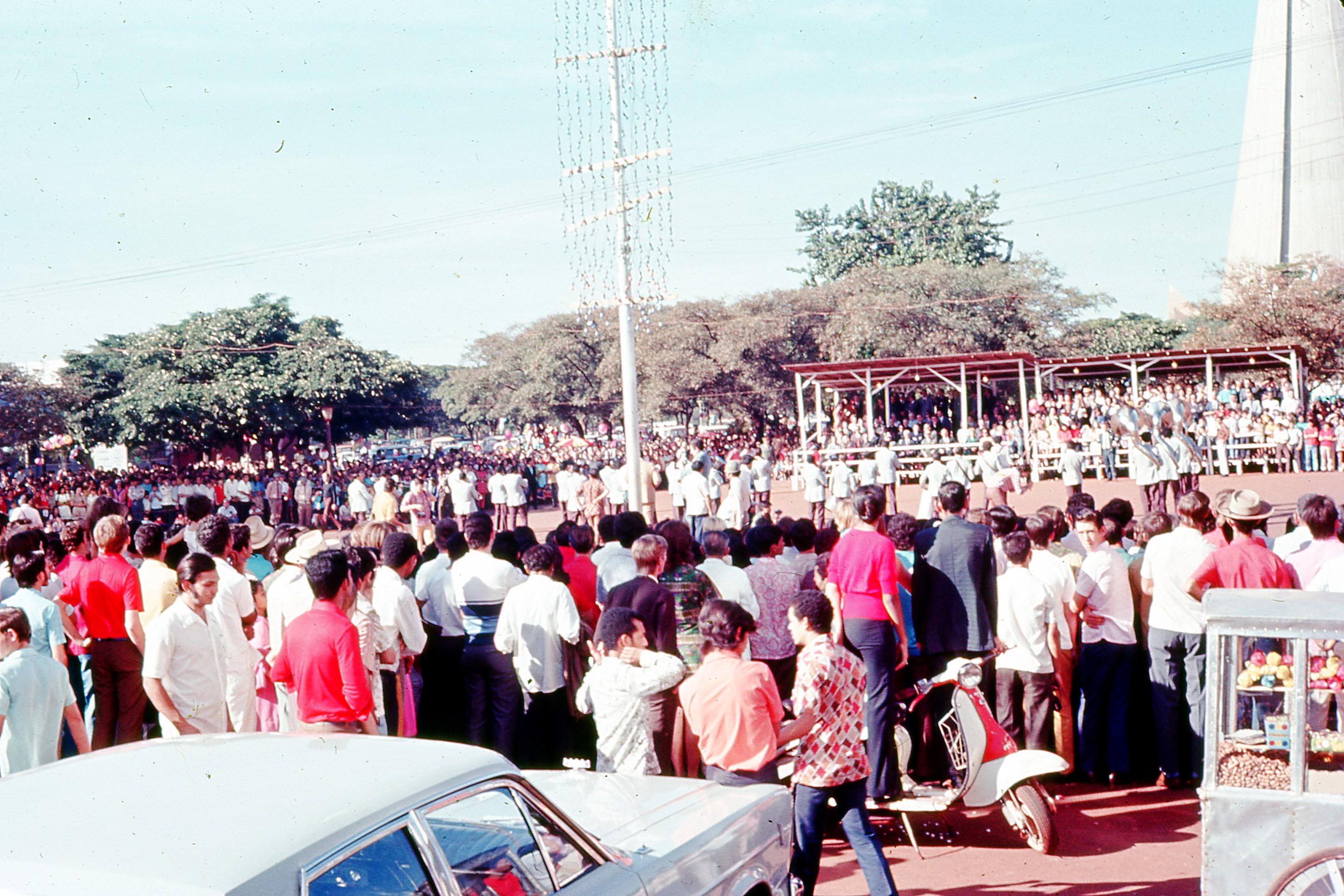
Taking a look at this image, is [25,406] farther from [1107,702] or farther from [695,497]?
[1107,702]

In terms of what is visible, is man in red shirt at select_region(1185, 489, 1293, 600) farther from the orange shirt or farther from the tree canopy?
the tree canopy

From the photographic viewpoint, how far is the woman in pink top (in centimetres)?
610

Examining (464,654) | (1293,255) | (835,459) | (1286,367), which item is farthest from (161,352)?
(1293,255)

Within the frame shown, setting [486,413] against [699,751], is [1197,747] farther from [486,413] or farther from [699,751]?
[486,413]

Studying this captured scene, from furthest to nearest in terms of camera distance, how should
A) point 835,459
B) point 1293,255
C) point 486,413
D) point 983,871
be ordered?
point 1293,255 → point 486,413 → point 835,459 → point 983,871

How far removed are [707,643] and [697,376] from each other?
129 feet

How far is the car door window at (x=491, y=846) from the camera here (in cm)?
313

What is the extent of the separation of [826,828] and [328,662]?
86.8 inches

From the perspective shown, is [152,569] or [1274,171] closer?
[152,569]

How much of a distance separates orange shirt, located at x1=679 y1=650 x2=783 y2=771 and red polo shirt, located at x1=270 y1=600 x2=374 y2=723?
1.45m

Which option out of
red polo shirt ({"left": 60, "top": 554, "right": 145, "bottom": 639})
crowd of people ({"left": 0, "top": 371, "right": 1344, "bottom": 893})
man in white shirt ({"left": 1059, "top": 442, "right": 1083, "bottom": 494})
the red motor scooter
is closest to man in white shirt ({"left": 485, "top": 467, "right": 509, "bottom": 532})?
man in white shirt ({"left": 1059, "top": 442, "right": 1083, "bottom": 494})

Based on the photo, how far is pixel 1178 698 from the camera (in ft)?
22.0

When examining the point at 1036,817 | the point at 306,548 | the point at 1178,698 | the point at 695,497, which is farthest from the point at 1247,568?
the point at 695,497

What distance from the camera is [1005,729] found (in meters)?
6.89
